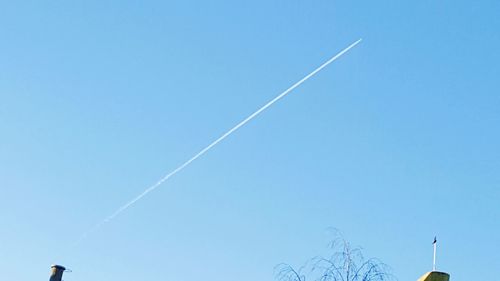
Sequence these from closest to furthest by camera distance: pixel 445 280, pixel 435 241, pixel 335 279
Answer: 1. pixel 445 280
2. pixel 435 241
3. pixel 335 279

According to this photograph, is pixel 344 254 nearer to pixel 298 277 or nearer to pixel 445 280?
pixel 298 277

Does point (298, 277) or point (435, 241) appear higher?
point (298, 277)

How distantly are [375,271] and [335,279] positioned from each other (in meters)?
0.64

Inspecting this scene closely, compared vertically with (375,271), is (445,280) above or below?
below

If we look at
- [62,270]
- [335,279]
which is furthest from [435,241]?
[62,270]

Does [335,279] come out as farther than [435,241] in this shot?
Yes

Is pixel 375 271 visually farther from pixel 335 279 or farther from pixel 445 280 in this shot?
pixel 445 280

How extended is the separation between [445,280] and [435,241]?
4.57 feet

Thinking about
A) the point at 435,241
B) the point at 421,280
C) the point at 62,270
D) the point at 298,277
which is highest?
the point at 62,270

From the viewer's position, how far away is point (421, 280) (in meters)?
5.52

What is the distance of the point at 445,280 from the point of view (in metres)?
5.46

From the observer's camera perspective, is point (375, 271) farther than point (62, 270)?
No

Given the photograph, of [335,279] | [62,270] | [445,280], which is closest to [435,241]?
[445,280]

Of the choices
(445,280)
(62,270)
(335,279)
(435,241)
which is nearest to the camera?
(445,280)
